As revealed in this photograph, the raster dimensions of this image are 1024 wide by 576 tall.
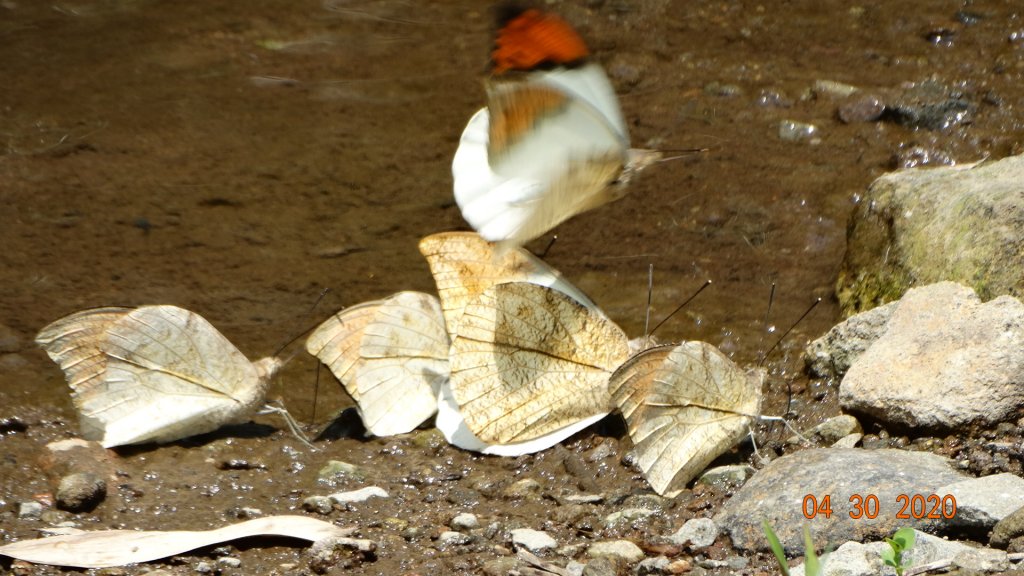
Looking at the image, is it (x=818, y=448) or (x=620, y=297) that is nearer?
(x=818, y=448)

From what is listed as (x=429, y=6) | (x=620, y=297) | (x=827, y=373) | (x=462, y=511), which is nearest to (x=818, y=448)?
(x=827, y=373)

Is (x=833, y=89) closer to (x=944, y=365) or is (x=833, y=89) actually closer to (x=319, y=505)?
(x=944, y=365)

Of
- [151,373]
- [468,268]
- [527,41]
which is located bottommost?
[151,373]

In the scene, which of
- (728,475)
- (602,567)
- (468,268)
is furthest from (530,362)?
(602,567)

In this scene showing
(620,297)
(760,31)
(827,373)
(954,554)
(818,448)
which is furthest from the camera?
(760,31)

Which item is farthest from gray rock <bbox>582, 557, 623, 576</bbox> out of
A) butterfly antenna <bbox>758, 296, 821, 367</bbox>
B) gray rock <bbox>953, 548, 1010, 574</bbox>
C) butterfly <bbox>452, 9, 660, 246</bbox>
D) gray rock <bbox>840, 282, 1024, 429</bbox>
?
butterfly antenna <bbox>758, 296, 821, 367</bbox>

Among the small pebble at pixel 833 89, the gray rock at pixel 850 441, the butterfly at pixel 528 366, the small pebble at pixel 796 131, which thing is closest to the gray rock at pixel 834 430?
the gray rock at pixel 850 441

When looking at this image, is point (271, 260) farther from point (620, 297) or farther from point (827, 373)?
point (827, 373)
